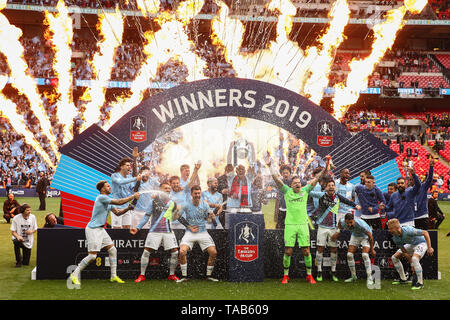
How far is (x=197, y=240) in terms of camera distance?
9.59 meters

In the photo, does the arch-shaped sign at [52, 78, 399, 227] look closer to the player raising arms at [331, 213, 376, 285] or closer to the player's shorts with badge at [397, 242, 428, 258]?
the player raising arms at [331, 213, 376, 285]

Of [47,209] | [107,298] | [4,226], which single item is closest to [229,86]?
[107,298]

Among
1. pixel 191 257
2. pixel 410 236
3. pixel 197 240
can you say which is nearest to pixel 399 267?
pixel 410 236

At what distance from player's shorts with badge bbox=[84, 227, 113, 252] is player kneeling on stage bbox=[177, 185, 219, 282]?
1.36 m

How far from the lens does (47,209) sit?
22891mm

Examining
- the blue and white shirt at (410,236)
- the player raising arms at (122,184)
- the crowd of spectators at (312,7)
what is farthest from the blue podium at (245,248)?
the crowd of spectators at (312,7)

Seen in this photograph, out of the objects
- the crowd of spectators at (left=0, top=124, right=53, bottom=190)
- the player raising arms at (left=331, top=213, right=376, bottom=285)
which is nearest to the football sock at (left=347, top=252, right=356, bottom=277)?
the player raising arms at (left=331, top=213, right=376, bottom=285)

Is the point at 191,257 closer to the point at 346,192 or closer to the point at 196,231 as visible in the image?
the point at 196,231

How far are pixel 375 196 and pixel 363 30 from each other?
3367 centimetres

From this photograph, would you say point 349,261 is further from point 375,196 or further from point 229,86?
point 229,86

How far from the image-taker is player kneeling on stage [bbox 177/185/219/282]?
31.3ft

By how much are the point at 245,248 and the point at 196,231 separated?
3.15ft

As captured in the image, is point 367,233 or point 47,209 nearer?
point 367,233

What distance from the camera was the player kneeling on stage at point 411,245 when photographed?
912 centimetres
